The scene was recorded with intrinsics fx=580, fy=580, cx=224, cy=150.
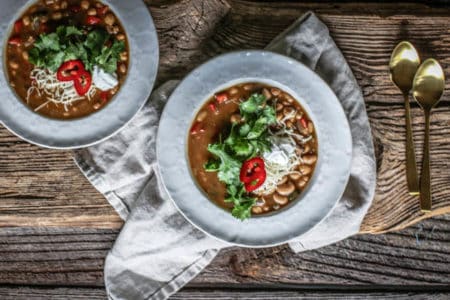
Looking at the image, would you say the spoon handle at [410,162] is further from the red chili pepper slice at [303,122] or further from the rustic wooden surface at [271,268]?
the red chili pepper slice at [303,122]

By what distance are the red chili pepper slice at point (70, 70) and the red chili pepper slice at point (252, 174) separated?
3.05ft

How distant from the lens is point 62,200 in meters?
3.13

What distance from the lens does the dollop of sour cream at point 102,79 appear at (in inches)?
113

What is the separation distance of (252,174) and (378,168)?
0.73 meters

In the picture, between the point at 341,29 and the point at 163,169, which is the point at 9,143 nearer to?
the point at 163,169

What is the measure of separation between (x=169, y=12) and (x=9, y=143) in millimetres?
1117

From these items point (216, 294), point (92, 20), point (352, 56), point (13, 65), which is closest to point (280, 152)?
point (352, 56)

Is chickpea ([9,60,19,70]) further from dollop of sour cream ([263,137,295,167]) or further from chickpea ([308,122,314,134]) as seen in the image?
chickpea ([308,122,314,134])

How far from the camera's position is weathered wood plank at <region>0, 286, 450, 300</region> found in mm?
3350

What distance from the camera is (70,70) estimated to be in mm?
2855

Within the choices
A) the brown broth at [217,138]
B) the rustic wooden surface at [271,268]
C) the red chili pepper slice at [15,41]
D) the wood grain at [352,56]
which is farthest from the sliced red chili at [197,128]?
the red chili pepper slice at [15,41]

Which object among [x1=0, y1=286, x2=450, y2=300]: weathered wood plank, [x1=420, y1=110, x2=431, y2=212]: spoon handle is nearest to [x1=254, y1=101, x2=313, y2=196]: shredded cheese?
[x1=420, y1=110, x2=431, y2=212]: spoon handle

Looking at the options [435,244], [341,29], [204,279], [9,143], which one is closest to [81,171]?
[9,143]

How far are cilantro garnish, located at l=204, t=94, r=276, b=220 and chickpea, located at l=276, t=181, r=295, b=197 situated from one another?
150mm
